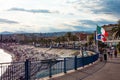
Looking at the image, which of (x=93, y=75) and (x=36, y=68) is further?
(x=93, y=75)

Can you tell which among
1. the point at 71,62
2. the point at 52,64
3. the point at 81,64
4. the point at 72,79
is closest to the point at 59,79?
the point at 72,79

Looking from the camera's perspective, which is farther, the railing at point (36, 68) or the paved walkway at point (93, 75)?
the paved walkway at point (93, 75)

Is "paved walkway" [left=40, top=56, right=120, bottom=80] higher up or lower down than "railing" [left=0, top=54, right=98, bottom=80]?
lower down

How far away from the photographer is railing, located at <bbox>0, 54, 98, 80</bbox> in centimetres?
1530

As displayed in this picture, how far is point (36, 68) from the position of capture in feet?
A: 62.4

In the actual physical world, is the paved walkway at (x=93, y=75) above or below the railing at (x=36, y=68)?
below

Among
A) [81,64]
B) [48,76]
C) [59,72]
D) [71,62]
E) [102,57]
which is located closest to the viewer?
[48,76]

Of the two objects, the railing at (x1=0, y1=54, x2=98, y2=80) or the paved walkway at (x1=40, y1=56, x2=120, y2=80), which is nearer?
the railing at (x1=0, y1=54, x2=98, y2=80)

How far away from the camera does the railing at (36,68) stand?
15305mm

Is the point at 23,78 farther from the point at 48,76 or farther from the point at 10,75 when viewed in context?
the point at 48,76

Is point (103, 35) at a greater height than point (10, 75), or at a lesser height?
greater

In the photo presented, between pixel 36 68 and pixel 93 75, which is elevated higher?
pixel 36 68

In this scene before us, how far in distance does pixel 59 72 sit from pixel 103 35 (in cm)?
1771

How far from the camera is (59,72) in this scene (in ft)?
66.8
